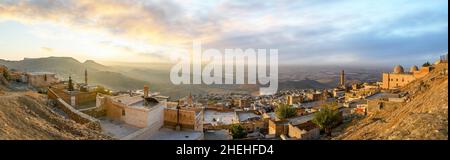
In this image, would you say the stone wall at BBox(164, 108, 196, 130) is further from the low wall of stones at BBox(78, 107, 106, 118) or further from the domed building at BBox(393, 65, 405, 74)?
the domed building at BBox(393, 65, 405, 74)

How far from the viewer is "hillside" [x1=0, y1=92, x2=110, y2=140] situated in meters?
5.16

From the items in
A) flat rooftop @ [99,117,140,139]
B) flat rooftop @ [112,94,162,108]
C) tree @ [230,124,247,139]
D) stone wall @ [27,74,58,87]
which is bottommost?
tree @ [230,124,247,139]

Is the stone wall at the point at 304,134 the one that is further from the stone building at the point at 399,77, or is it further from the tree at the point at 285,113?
the stone building at the point at 399,77

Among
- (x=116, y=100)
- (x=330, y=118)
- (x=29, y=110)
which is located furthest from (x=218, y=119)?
(x=29, y=110)

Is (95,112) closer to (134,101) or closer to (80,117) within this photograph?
(134,101)

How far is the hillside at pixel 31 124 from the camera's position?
16.9ft

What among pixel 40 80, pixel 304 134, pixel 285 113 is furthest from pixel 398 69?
pixel 40 80

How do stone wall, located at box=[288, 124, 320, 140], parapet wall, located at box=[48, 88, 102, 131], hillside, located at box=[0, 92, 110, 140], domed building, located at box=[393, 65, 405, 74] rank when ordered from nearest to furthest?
hillside, located at box=[0, 92, 110, 140] < parapet wall, located at box=[48, 88, 102, 131] < stone wall, located at box=[288, 124, 320, 140] < domed building, located at box=[393, 65, 405, 74]

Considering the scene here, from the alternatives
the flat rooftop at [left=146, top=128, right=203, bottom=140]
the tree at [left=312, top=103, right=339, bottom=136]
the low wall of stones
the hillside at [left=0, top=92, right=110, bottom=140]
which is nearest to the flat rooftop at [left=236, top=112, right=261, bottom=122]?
the tree at [left=312, top=103, right=339, bottom=136]

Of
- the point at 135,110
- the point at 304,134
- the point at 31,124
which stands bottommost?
the point at 304,134

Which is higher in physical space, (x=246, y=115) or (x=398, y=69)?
(x=398, y=69)

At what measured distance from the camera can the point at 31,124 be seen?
5.92 meters
